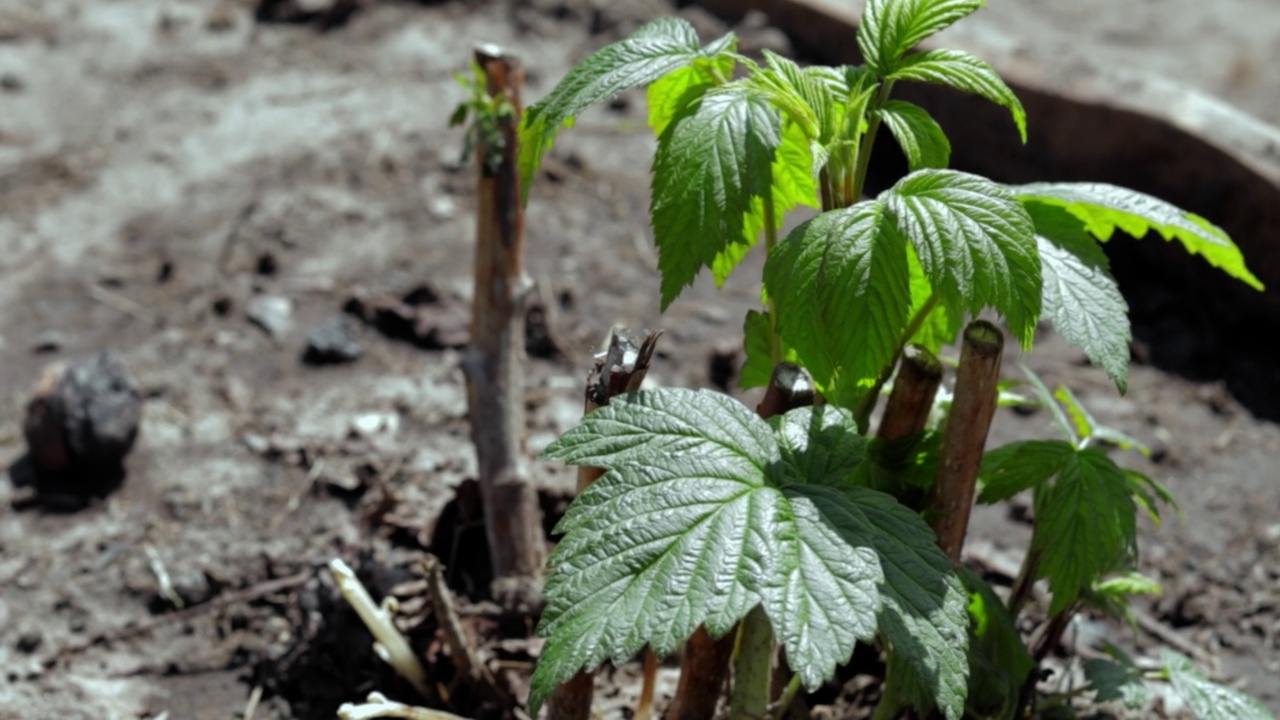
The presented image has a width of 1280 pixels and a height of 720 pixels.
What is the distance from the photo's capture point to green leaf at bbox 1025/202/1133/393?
59.4 inches

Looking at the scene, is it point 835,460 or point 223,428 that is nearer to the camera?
point 835,460

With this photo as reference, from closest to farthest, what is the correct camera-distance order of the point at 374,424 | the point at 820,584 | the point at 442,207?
the point at 820,584, the point at 374,424, the point at 442,207

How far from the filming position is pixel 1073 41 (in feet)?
16.9

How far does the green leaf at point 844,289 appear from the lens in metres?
1.42

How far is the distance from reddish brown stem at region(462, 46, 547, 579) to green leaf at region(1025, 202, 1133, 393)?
1134 millimetres

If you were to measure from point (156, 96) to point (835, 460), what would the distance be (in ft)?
12.6

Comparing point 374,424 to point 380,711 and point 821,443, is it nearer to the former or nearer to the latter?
point 380,711

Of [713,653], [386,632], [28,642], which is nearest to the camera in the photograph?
[713,653]

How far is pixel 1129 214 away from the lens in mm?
1695

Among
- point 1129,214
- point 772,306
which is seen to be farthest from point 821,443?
point 1129,214

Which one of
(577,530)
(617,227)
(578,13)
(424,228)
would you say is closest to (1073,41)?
(578,13)

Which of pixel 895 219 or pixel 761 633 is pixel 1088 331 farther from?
pixel 761 633

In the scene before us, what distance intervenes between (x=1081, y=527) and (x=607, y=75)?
0.91 m

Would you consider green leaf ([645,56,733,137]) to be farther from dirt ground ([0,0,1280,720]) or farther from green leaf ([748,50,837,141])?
dirt ground ([0,0,1280,720])
